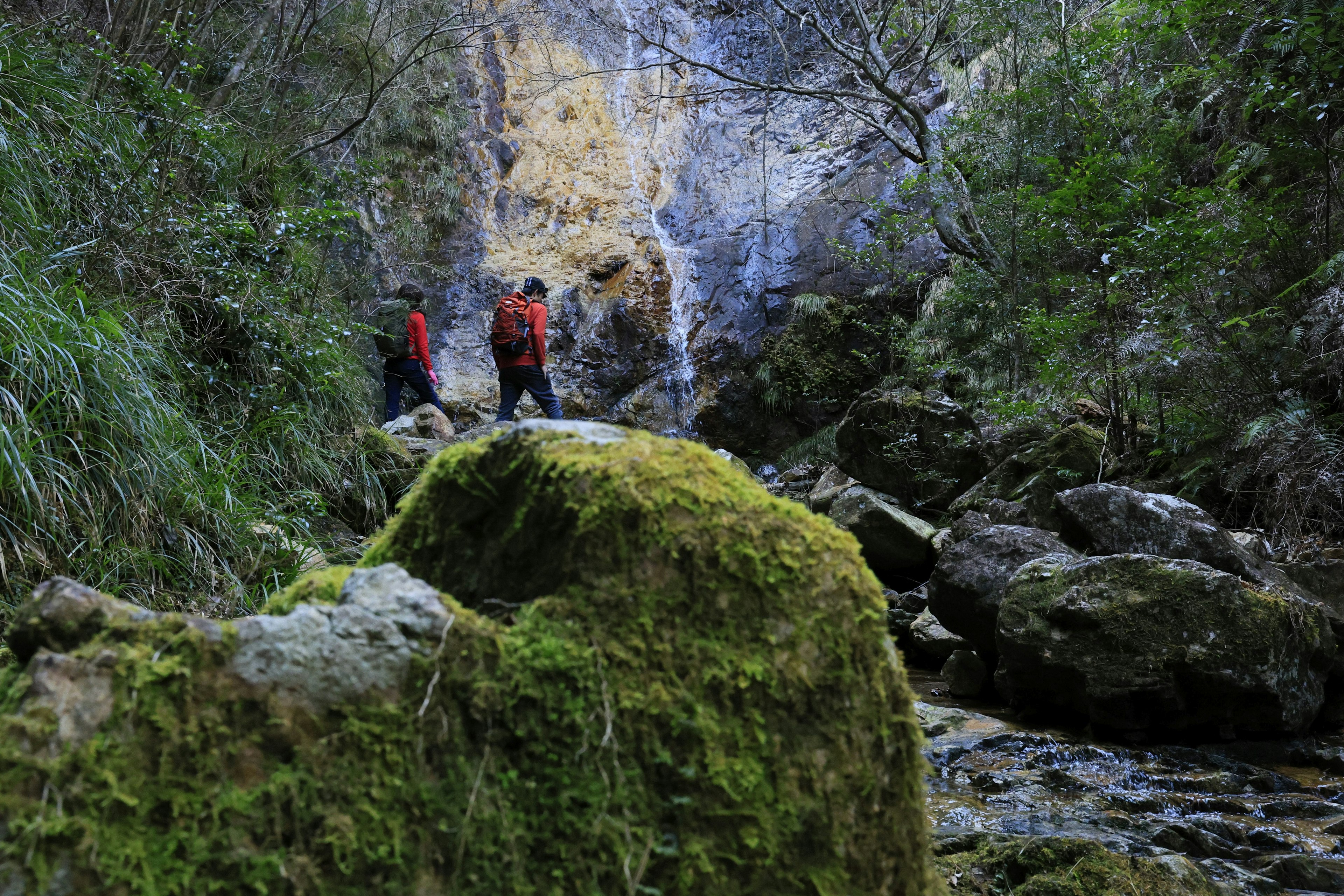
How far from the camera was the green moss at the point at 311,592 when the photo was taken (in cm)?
142

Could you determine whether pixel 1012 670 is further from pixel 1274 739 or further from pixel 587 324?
pixel 587 324

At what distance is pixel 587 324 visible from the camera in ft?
48.2

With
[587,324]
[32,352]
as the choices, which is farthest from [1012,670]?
[587,324]

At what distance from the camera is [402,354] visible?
10.7 m

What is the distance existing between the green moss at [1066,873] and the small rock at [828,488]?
209 inches

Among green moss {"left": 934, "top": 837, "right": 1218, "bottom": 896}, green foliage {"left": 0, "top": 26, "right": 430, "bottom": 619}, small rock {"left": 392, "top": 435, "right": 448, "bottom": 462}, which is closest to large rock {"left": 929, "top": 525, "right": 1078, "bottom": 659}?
green moss {"left": 934, "top": 837, "right": 1218, "bottom": 896}

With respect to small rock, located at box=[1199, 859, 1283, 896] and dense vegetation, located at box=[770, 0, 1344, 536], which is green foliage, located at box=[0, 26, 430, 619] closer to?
small rock, located at box=[1199, 859, 1283, 896]

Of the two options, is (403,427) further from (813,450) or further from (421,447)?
(813,450)

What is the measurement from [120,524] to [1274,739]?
5648 millimetres

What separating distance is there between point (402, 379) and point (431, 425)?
1.53m

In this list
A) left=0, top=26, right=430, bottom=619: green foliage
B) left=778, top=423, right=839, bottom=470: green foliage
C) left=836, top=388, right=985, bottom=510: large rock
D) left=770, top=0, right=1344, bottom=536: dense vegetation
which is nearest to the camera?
left=0, top=26, right=430, bottom=619: green foliage

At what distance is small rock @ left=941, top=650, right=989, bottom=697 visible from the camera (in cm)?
526

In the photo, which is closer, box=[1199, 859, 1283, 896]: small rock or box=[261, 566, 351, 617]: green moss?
box=[261, 566, 351, 617]: green moss

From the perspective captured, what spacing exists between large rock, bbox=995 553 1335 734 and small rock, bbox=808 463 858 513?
11.6 ft
